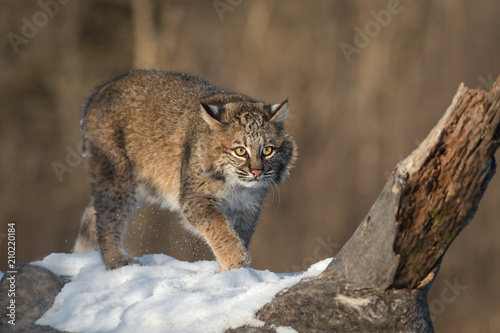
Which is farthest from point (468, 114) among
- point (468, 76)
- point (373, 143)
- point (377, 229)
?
point (468, 76)

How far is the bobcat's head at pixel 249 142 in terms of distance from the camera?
6.16 metres

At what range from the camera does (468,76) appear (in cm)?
1329

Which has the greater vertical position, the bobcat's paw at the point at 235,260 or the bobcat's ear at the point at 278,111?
the bobcat's ear at the point at 278,111

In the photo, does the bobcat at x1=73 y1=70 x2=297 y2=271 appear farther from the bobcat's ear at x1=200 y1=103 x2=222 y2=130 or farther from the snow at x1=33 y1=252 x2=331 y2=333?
the snow at x1=33 y1=252 x2=331 y2=333

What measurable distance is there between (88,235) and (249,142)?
2.35 meters

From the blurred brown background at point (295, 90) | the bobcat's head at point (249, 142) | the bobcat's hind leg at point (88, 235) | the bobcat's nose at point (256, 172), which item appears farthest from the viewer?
the blurred brown background at point (295, 90)

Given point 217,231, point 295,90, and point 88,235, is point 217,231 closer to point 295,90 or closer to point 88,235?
point 88,235

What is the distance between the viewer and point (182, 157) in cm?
674

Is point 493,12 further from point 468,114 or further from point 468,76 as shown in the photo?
point 468,114

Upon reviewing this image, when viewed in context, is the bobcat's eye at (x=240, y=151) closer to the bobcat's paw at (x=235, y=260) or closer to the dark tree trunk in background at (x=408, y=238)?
the bobcat's paw at (x=235, y=260)

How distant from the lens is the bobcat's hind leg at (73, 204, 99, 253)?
7324 mm

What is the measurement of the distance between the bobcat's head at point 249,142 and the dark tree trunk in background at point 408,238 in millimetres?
1792

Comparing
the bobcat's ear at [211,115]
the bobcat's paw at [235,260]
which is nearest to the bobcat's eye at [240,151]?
the bobcat's ear at [211,115]

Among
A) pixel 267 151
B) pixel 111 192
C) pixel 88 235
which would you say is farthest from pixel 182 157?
pixel 88 235
